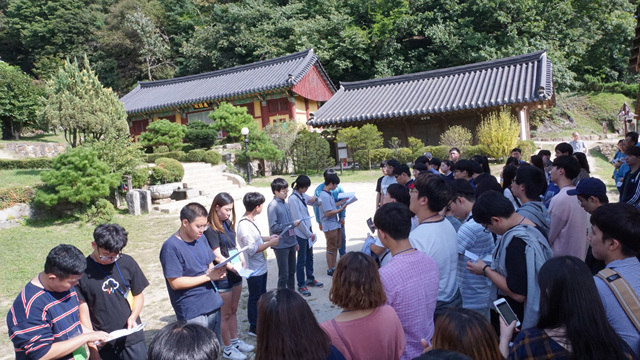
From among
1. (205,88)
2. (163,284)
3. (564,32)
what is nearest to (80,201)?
(163,284)

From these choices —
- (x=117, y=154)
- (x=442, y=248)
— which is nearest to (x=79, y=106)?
(x=117, y=154)

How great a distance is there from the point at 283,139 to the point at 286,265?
13276 millimetres

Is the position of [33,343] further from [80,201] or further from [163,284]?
[80,201]

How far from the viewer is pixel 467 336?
176 centimetres

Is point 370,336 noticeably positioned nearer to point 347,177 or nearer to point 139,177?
point 139,177

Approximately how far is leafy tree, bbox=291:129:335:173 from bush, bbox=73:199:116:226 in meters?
8.83

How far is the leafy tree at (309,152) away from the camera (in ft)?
58.1

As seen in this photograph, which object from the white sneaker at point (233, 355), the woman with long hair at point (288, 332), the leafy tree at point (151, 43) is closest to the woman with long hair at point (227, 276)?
the white sneaker at point (233, 355)

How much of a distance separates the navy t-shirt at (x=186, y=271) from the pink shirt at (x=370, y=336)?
5.45 feet

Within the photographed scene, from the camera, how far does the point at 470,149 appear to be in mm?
16297

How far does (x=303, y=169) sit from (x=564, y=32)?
1996 centimetres

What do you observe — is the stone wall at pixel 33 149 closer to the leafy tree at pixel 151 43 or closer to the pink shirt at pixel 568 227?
the leafy tree at pixel 151 43

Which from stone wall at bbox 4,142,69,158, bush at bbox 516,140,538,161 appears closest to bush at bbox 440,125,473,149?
bush at bbox 516,140,538,161

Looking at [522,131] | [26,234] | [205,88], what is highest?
[205,88]
